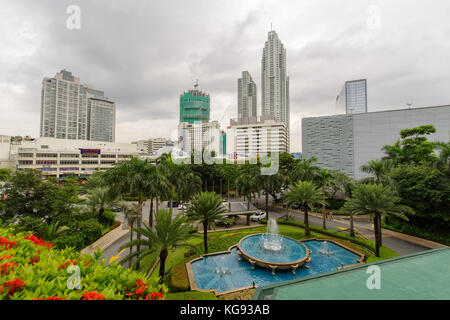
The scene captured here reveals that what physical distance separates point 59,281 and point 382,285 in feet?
30.1

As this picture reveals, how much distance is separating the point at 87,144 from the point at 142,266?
260 ft

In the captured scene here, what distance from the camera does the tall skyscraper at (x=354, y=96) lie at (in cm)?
14750

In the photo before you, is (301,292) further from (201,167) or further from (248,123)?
(248,123)

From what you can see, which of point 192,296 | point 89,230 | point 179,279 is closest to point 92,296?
point 192,296

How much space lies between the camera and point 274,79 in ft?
511

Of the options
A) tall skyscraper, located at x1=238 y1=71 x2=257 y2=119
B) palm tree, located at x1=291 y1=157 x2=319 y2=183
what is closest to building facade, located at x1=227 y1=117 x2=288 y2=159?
tall skyscraper, located at x1=238 y1=71 x2=257 y2=119

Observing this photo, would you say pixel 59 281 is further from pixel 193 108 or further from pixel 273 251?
pixel 193 108

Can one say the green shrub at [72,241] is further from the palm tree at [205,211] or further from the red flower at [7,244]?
the red flower at [7,244]

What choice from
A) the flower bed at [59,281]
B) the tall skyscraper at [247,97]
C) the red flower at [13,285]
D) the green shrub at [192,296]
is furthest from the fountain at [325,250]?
the tall skyscraper at [247,97]

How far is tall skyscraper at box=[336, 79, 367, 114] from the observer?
147500mm

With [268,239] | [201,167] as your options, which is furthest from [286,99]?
[268,239]

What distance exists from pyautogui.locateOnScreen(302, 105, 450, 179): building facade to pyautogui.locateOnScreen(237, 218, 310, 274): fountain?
5330 centimetres

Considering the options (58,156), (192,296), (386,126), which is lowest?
(192,296)

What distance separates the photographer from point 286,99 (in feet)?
552
